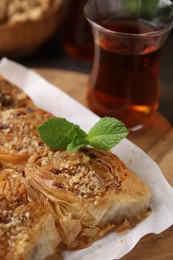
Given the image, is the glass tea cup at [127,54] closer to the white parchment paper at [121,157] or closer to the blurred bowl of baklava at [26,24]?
the white parchment paper at [121,157]

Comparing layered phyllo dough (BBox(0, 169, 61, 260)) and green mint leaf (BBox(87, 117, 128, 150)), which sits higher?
green mint leaf (BBox(87, 117, 128, 150))

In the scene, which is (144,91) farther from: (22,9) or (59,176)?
(22,9)

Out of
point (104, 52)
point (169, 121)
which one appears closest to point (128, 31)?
point (104, 52)

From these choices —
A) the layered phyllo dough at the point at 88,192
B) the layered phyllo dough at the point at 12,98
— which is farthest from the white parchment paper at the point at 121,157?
the layered phyllo dough at the point at 12,98

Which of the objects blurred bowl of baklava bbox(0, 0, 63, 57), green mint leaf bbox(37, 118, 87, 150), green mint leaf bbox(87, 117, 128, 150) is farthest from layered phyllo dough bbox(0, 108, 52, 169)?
blurred bowl of baklava bbox(0, 0, 63, 57)

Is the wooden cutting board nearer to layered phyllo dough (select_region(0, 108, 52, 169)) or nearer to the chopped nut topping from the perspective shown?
the chopped nut topping

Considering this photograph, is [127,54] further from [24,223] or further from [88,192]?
[24,223]
